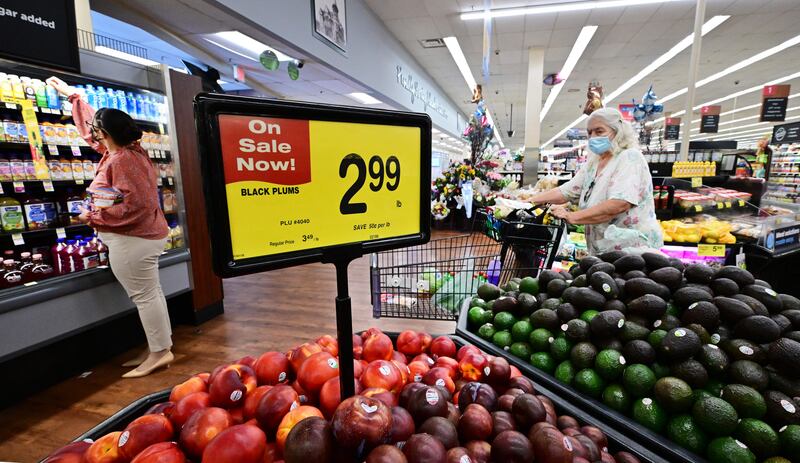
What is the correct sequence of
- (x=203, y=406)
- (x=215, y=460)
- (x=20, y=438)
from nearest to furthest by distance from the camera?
(x=215, y=460), (x=203, y=406), (x=20, y=438)

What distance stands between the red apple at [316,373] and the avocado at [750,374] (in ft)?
3.30

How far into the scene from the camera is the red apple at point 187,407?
857 millimetres

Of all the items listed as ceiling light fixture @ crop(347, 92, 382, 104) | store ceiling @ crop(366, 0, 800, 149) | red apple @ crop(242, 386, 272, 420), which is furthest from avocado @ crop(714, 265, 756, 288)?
ceiling light fixture @ crop(347, 92, 382, 104)

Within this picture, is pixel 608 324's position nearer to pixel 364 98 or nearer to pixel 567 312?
pixel 567 312

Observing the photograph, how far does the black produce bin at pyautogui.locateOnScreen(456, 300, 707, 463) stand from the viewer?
0.89 meters

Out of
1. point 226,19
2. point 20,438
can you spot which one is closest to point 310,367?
point 20,438

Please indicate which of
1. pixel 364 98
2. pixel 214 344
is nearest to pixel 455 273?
pixel 214 344

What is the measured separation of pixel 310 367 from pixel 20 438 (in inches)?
86.4

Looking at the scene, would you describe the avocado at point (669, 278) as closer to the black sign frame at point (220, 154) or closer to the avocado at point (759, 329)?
the avocado at point (759, 329)

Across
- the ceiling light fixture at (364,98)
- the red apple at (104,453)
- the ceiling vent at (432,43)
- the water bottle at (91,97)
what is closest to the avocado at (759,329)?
the red apple at (104,453)

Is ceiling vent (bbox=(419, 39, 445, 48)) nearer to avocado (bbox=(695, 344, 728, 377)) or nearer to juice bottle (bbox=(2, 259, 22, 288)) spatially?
juice bottle (bbox=(2, 259, 22, 288))

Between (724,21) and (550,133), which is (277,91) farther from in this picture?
(550,133)

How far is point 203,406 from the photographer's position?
880 mm

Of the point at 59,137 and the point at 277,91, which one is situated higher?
the point at 277,91
